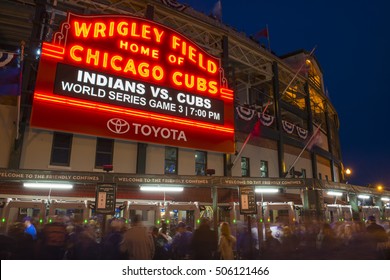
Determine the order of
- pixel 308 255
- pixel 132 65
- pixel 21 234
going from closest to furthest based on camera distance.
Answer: pixel 21 234
pixel 308 255
pixel 132 65

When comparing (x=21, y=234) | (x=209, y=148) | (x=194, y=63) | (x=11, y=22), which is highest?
(x=11, y=22)

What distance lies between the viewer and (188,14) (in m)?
20.5

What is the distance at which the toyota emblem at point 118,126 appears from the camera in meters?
15.3

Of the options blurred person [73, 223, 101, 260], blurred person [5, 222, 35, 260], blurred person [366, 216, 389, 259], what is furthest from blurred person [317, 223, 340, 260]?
blurred person [5, 222, 35, 260]

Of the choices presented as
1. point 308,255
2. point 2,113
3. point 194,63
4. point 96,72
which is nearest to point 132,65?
point 96,72

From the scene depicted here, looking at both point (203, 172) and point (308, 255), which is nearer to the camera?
point (308, 255)

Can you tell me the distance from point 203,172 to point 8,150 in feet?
34.5

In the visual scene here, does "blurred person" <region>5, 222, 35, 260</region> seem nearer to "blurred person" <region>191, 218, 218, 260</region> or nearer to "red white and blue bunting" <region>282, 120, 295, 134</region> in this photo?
"blurred person" <region>191, 218, 218, 260</region>

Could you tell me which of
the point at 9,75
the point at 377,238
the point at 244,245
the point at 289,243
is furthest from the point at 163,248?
the point at 9,75

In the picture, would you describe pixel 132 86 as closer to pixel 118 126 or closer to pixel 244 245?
pixel 118 126

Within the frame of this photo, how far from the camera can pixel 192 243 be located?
7984 mm

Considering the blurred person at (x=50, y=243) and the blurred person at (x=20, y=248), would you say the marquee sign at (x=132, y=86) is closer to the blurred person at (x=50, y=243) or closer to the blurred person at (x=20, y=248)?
the blurred person at (x=20, y=248)

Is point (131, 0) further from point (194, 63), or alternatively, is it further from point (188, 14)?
point (194, 63)

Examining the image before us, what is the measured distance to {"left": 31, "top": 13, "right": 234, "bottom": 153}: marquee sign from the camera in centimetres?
1474
